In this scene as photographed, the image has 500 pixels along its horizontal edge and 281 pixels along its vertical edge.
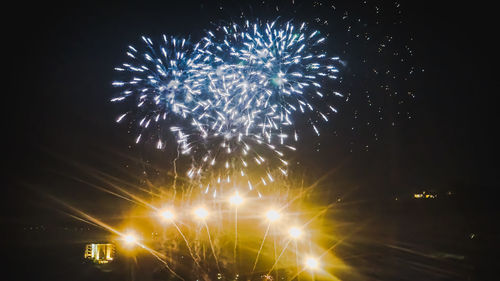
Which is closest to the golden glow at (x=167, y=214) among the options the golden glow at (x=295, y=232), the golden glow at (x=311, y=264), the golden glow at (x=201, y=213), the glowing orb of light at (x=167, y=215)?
the glowing orb of light at (x=167, y=215)

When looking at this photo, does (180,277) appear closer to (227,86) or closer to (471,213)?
(227,86)

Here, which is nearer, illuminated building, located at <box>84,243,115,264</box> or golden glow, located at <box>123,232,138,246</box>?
illuminated building, located at <box>84,243,115,264</box>

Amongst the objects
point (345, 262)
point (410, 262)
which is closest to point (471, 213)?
point (410, 262)

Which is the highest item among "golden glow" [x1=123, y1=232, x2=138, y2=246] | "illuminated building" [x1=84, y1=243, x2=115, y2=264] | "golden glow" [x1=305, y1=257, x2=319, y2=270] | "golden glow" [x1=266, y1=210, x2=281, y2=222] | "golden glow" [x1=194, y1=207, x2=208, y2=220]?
"golden glow" [x1=194, y1=207, x2=208, y2=220]

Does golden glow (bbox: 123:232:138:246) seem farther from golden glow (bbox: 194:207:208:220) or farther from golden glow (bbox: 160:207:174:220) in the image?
golden glow (bbox: 194:207:208:220)

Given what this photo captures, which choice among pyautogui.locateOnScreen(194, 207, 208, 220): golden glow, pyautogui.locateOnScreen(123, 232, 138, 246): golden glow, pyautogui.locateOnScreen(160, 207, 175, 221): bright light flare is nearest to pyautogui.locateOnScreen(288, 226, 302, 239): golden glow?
pyautogui.locateOnScreen(194, 207, 208, 220): golden glow

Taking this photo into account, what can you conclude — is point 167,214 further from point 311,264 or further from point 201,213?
point 311,264
